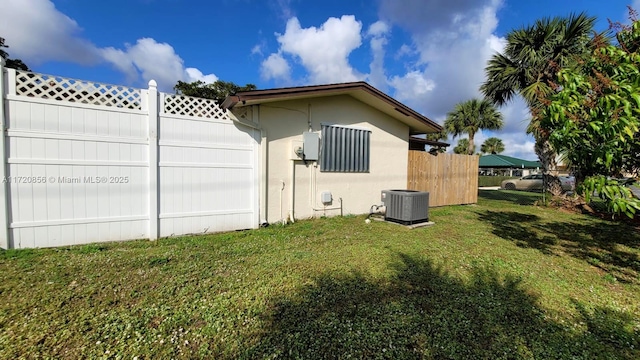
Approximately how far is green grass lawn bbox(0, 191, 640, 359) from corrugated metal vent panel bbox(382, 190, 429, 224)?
1.30m

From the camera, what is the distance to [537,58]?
8859 millimetres

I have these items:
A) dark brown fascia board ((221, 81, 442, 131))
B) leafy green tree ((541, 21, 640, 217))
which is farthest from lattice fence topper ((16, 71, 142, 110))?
leafy green tree ((541, 21, 640, 217))

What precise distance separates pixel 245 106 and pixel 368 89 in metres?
3.22

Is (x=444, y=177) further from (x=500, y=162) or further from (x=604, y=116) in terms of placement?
(x=500, y=162)

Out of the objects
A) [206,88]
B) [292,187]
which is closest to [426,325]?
[292,187]

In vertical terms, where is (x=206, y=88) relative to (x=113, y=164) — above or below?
above

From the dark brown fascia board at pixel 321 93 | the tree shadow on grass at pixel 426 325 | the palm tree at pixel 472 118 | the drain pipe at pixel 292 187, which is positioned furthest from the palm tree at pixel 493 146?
the tree shadow on grass at pixel 426 325

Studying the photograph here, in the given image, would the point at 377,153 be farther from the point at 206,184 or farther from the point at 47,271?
the point at 47,271

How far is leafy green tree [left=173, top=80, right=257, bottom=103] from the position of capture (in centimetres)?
2442

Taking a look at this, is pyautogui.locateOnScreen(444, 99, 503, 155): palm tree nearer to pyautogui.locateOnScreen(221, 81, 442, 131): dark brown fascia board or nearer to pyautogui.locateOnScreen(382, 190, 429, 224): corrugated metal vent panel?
pyautogui.locateOnScreen(221, 81, 442, 131): dark brown fascia board

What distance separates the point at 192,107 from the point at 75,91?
5.66ft

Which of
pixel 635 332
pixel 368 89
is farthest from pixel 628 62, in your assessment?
pixel 368 89

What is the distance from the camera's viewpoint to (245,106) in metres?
5.68

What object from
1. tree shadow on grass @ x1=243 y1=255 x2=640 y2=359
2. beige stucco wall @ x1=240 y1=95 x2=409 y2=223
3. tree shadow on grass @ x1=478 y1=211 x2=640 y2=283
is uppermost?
beige stucco wall @ x1=240 y1=95 x2=409 y2=223
